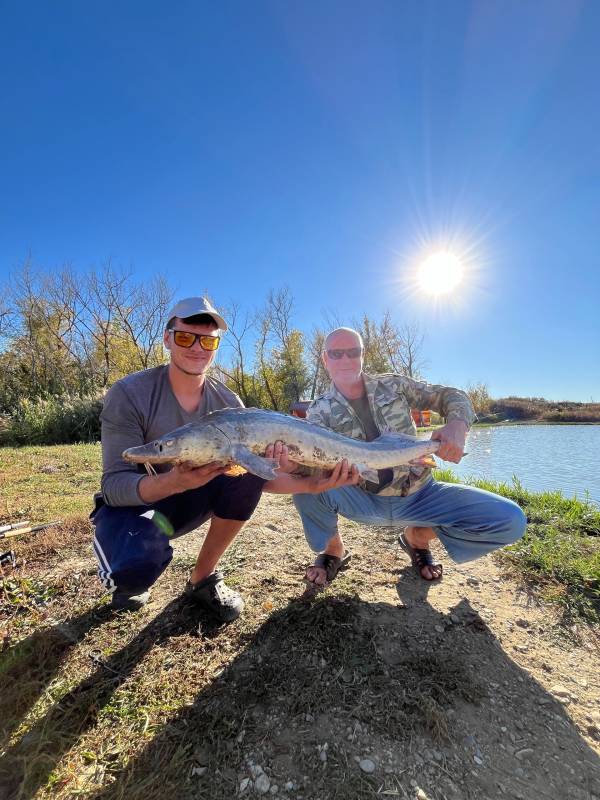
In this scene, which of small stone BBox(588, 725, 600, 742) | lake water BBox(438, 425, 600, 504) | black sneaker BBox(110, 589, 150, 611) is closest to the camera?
small stone BBox(588, 725, 600, 742)

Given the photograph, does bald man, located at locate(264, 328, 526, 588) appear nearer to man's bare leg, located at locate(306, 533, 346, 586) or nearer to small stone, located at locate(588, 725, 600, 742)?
man's bare leg, located at locate(306, 533, 346, 586)

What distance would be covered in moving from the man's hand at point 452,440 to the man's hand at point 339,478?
0.87m

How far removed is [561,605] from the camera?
10.2ft

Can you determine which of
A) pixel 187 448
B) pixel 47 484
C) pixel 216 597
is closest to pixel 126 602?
pixel 216 597

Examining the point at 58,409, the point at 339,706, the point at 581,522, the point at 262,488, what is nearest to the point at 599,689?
the point at 339,706

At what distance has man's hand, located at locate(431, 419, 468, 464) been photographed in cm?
352

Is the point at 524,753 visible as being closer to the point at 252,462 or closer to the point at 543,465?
the point at 252,462

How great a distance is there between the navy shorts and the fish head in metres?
0.45

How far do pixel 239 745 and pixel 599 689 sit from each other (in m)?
2.20

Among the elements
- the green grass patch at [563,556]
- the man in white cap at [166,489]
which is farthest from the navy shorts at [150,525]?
the green grass patch at [563,556]

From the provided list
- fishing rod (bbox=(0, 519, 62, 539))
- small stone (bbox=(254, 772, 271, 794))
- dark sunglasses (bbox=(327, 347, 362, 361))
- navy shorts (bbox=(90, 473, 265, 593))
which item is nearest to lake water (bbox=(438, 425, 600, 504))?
dark sunglasses (bbox=(327, 347, 362, 361))

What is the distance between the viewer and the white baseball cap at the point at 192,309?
305 centimetres

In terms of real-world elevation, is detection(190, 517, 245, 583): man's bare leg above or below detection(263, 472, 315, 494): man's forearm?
below

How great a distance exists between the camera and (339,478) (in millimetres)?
3293
